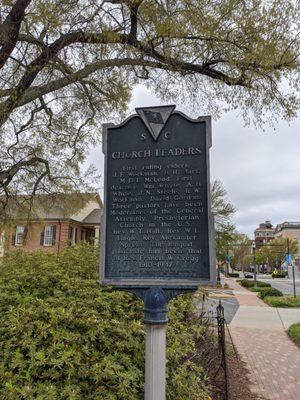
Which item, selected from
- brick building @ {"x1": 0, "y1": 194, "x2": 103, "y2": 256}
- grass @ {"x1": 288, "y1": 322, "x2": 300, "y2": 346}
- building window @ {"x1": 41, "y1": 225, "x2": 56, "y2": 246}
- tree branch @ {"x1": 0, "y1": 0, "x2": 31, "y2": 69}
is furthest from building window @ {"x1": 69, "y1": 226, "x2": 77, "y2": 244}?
tree branch @ {"x1": 0, "y1": 0, "x2": 31, "y2": 69}

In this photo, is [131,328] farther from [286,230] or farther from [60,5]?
[286,230]

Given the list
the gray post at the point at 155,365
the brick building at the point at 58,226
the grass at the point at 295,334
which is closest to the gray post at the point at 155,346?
the gray post at the point at 155,365

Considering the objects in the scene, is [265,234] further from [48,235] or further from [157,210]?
[157,210]

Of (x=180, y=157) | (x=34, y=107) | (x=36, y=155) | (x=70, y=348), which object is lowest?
(x=70, y=348)

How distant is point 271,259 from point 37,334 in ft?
289

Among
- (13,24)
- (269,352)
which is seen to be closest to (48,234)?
(269,352)

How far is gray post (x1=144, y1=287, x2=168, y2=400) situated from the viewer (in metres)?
3.09

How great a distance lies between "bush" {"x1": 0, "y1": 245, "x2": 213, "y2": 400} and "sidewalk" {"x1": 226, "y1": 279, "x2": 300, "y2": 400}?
2614 mm

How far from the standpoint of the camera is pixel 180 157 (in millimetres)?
3658

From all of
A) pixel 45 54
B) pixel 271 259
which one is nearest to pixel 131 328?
pixel 45 54

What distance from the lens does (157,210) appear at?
3.56m

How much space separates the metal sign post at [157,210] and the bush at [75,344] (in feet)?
1.57

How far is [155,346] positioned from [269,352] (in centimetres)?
706

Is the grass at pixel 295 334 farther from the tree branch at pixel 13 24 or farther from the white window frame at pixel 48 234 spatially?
the white window frame at pixel 48 234
